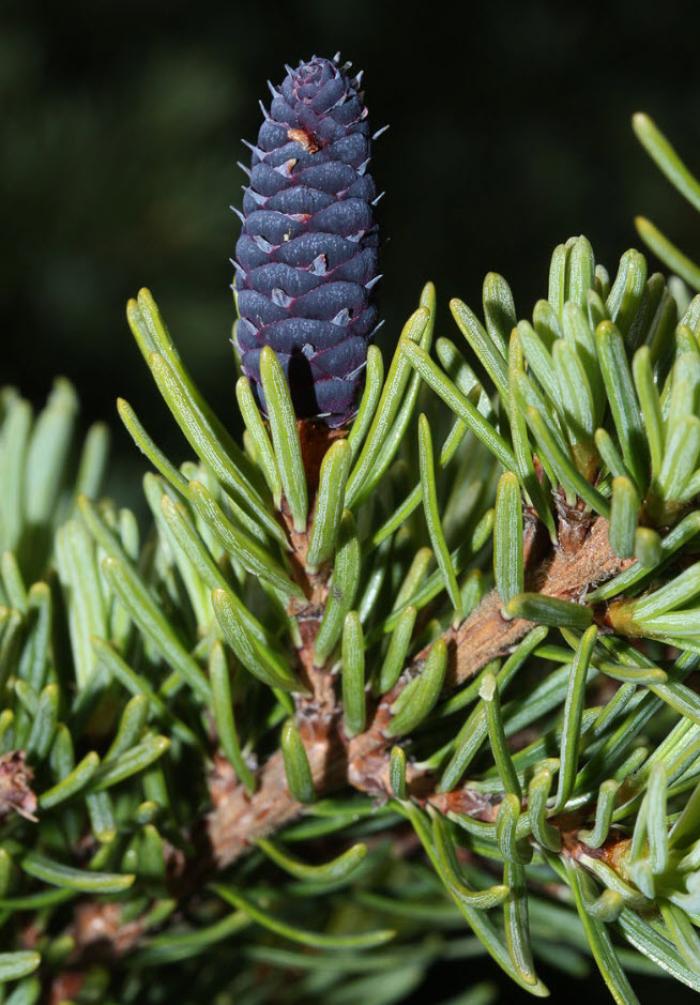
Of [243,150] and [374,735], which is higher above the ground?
[243,150]

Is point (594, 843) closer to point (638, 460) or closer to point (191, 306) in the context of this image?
point (638, 460)

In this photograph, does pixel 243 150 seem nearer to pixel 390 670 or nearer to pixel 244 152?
pixel 244 152

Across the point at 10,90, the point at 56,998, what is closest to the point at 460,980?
the point at 56,998

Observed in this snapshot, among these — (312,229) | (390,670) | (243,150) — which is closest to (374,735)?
(390,670)

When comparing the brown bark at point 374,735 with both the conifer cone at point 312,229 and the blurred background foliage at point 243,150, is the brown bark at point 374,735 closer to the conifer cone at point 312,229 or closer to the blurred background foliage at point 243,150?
the conifer cone at point 312,229

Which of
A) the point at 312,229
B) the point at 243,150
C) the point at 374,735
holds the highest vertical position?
the point at 243,150

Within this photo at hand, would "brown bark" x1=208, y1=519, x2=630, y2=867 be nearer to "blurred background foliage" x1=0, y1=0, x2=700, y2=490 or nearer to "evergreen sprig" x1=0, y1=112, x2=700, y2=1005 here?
"evergreen sprig" x1=0, y1=112, x2=700, y2=1005

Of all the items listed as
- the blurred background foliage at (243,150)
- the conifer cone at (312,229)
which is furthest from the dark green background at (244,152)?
the conifer cone at (312,229)
